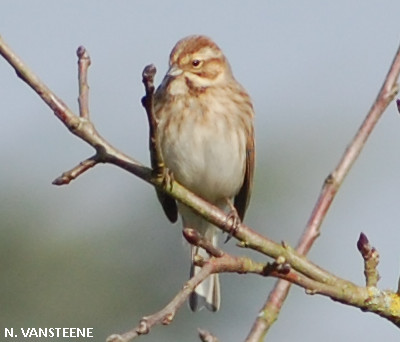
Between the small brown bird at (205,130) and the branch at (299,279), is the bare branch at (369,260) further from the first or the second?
the small brown bird at (205,130)

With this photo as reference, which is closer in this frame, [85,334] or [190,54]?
[190,54]

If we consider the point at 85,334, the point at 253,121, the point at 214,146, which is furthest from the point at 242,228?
the point at 85,334

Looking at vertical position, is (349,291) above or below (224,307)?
below

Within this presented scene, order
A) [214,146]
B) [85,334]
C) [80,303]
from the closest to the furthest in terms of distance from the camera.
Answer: [214,146] < [85,334] < [80,303]

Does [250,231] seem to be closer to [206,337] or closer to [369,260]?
[369,260]

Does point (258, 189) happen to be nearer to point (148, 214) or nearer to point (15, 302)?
point (148, 214)

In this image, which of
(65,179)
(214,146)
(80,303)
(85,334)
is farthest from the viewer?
(80,303)

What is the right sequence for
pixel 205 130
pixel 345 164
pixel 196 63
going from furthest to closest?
pixel 196 63
pixel 205 130
pixel 345 164

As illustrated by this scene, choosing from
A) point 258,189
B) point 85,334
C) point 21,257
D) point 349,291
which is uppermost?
point 258,189

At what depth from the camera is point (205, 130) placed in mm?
6648

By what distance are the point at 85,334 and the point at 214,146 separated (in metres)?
6.37

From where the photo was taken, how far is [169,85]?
6746 mm

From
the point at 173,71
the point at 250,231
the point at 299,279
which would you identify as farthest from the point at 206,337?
the point at 173,71

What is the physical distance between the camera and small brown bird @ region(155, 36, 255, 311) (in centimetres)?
659
